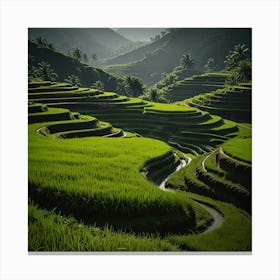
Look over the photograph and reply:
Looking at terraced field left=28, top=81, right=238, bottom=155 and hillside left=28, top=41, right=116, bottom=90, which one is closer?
hillside left=28, top=41, right=116, bottom=90

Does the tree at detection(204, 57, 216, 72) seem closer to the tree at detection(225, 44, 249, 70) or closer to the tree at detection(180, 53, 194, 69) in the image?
the tree at detection(180, 53, 194, 69)

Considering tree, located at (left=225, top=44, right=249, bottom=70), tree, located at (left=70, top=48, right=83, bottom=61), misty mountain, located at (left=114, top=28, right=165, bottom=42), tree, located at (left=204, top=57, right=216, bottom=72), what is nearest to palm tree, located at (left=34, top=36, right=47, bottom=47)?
tree, located at (left=70, top=48, right=83, bottom=61)

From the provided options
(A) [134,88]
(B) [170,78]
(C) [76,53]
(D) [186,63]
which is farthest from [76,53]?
(A) [134,88]

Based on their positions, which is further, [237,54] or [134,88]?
[134,88]

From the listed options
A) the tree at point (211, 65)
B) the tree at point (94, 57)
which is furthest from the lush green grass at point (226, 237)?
the tree at point (211, 65)

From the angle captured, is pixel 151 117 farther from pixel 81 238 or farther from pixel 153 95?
pixel 81 238

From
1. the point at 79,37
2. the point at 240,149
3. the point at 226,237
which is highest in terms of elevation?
the point at 79,37
